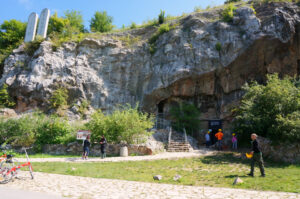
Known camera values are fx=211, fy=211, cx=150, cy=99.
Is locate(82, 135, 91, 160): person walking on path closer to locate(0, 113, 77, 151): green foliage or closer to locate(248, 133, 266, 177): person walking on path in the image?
locate(0, 113, 77, 151): green foliage

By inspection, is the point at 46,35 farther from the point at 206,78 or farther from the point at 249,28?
the point at 249,28

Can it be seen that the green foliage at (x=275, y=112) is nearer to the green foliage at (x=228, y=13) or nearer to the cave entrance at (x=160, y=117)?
the cave entrance at (x=160, y=117)

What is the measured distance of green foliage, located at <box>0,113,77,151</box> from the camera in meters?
16.4

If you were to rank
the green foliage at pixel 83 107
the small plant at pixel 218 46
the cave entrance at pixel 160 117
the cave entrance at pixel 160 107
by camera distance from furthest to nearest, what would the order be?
1. the cave entrance at pixel 160 107
2. the green foliage at pixel 83 107
3. the cave entrance at pixel 160 117
4. the small plant at pixel 218 46

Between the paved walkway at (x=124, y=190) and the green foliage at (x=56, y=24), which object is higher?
the green foliage at (x=56, y=24)

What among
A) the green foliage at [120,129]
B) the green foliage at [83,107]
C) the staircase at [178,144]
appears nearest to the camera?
the green foliage at [120,129]

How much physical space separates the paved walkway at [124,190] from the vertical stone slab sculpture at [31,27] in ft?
90.9

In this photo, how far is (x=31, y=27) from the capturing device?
29797 mm

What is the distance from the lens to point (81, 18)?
3531cm

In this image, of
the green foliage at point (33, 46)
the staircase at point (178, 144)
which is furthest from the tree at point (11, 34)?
the staircase at point (178, 144)

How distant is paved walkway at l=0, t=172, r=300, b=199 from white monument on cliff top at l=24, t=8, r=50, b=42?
27.5 meters

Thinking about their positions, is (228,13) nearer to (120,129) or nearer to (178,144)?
(178,144)

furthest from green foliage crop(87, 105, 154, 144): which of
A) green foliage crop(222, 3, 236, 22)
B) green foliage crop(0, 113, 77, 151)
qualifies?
green foliage crop(222, 3, 236, 22)

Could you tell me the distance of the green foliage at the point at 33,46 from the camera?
2745 cm
